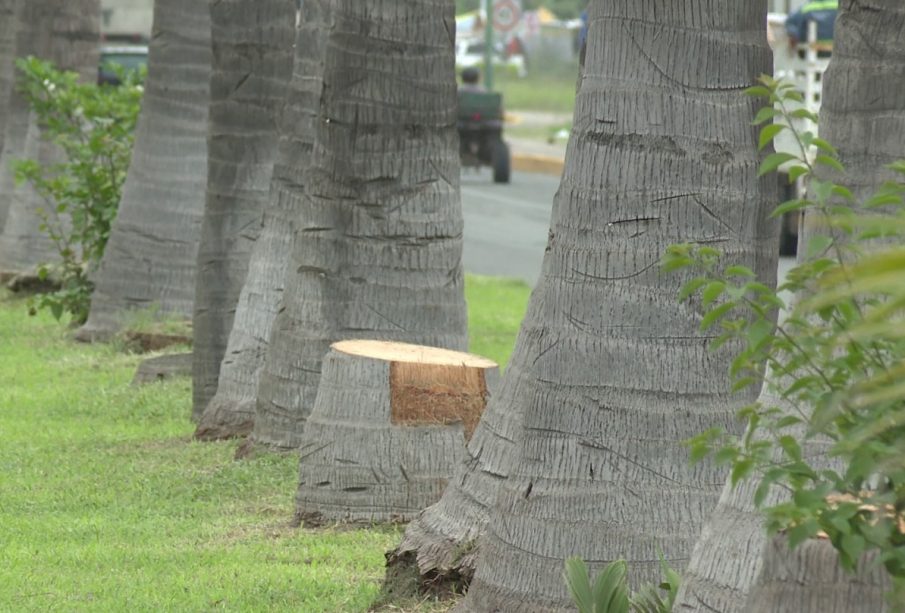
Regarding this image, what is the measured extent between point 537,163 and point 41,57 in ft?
59.3

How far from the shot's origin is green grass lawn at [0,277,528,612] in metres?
5.70

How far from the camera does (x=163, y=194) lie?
472 inches

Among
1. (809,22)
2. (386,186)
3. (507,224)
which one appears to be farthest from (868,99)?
(507,224)

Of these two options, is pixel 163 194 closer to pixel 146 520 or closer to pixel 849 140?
pixel 146 520

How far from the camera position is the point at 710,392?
4797 millimetres

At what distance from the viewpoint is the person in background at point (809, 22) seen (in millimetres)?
19594

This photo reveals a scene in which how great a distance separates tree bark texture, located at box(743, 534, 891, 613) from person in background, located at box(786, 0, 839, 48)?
16.6 meters

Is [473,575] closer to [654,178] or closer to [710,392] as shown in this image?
[710,392]

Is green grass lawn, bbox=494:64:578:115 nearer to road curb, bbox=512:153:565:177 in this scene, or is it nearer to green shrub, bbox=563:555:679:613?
road curb, bbox=512:153:565:177

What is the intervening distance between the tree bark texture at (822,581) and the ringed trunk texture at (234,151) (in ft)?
20.4

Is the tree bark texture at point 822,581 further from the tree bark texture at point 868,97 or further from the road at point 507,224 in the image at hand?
the road at point 507,224

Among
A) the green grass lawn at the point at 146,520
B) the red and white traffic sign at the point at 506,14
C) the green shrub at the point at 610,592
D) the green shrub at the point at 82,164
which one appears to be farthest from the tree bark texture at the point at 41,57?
the red and white traffic sign at the point at 506,14

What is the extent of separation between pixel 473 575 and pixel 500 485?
296 mm

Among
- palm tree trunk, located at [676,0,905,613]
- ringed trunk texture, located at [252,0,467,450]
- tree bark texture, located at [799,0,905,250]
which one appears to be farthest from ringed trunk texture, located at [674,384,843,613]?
ringed trunk texture, located at [252,0,467,450]
